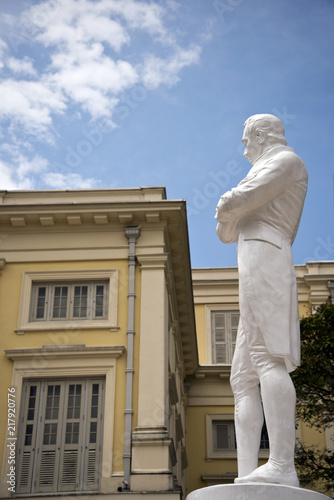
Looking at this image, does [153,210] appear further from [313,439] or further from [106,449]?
[313,439]

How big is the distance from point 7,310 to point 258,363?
1261cm

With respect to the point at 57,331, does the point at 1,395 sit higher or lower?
lower

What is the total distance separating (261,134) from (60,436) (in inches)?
445

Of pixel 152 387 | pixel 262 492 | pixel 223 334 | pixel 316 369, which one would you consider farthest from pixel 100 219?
pixel 262 492

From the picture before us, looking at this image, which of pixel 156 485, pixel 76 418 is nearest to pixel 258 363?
pixel 156 485

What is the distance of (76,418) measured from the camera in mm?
16000

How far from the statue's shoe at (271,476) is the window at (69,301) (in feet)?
39.7

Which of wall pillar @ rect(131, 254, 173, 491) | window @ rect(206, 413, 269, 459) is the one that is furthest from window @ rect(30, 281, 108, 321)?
window @ rect(206, 413, 269, 459)

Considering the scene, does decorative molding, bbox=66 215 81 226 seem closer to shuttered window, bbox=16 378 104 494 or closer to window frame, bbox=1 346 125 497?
window frame, bbox=1 346 125 497

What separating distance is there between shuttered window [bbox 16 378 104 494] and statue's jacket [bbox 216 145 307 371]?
419 inches

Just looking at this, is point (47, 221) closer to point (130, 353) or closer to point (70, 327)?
point (70, 327)

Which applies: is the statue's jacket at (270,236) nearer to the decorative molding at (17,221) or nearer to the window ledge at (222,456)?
the decorative molding at (17,221)

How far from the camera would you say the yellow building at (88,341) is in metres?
15.3

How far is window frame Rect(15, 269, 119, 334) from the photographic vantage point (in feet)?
55.2
